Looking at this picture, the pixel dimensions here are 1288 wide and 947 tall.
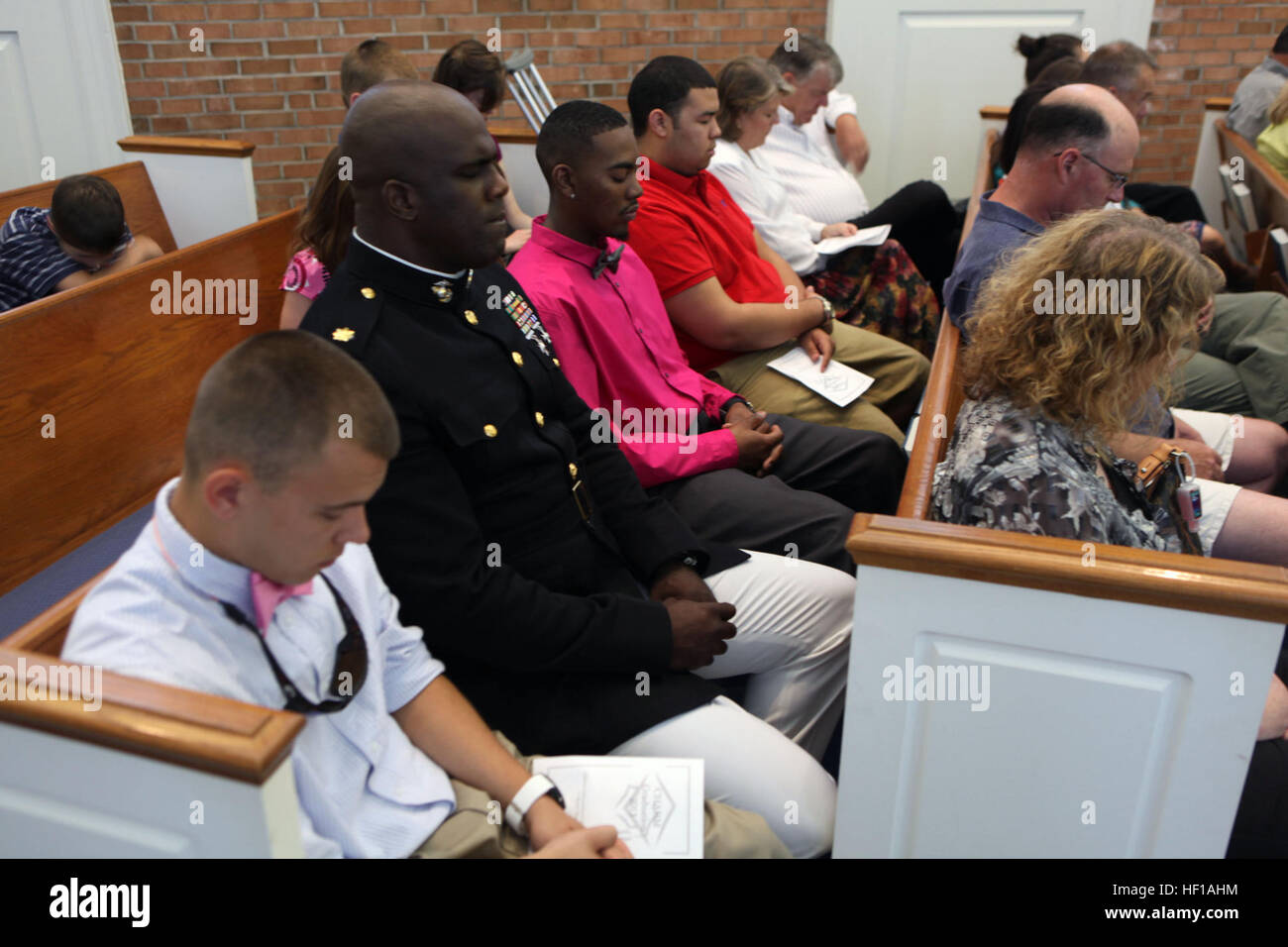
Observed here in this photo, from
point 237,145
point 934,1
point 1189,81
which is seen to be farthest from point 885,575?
point 1189,81

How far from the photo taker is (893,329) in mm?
3150

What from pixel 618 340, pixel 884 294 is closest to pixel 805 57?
pixel 884 294

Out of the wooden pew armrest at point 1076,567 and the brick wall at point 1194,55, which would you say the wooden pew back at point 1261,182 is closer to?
the brick wall at point 1194,55

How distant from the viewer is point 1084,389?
1.54 metres

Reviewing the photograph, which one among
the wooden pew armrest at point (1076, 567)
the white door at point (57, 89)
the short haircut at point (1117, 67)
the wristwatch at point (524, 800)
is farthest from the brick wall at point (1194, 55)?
the wristwatch at point (524, 800)

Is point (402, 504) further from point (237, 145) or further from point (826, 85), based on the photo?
point (826, 85)

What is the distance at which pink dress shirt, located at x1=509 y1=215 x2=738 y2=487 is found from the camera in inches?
78.5

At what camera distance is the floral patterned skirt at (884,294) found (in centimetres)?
314

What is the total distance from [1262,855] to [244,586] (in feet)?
5.03

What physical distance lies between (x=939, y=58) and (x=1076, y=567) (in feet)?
13.3

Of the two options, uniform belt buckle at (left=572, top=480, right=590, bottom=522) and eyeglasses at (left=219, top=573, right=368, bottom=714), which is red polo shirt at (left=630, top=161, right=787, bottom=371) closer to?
uniform belt buckle at (left=572, top=480, right=590, bottom=522)

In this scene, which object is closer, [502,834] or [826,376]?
[502,834]

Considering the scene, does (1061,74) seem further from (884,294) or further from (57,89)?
(57,89)

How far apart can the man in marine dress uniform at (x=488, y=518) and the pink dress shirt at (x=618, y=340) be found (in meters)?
0.37
